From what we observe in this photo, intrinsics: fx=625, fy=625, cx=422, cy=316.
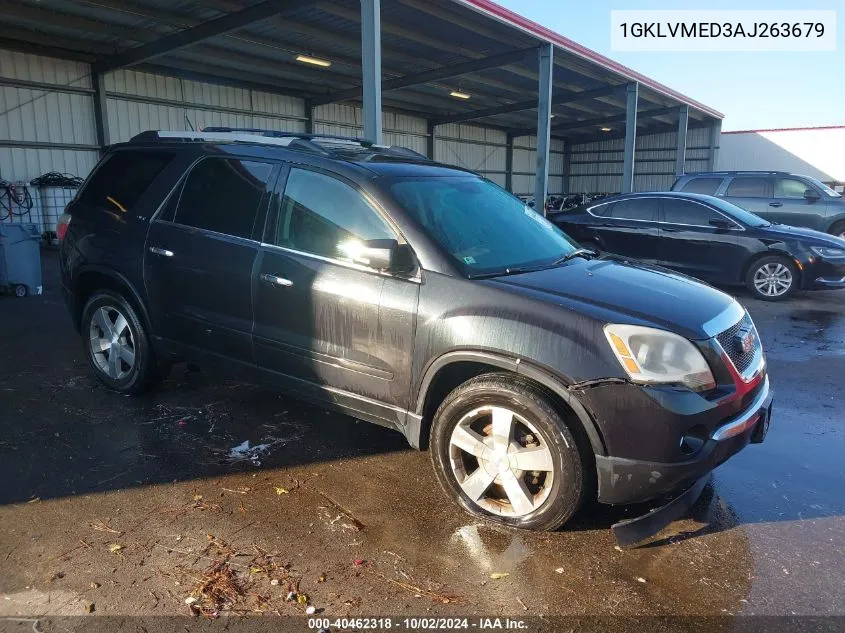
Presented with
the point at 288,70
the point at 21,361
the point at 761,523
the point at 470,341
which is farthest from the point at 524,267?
the point at 288,70

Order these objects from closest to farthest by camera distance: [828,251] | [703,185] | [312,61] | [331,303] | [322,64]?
[331,303], [828,251], [703,185], [312,61], [322,64]

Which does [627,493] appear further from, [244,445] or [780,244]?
[780,244]

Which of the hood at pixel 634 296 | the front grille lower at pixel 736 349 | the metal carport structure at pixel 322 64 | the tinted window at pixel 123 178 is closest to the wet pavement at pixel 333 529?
the front grille lower at pixel 736 349

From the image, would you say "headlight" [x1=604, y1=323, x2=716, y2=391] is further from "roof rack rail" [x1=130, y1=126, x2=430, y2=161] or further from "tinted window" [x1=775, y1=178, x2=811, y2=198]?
"tinted window" [x1=775, y1=178, x2=811, y2=198]

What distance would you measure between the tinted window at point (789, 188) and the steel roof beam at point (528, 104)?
8287mm

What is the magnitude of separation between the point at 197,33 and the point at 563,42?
26.5 ft

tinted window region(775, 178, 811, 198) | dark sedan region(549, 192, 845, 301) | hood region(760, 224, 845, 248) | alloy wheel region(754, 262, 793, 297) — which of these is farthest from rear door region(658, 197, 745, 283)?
tinted window region(775, 178, 811, 198)

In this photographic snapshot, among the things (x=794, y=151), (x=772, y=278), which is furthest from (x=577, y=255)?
(x=794, y=151)

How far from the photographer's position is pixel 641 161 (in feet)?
110

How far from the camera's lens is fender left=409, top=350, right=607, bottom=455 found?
2711 mm

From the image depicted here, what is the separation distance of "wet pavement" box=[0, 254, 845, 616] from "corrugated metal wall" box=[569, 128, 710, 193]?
1145 inches

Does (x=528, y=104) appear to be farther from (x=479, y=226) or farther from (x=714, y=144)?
(x=479, y=226)

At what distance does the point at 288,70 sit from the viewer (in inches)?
694

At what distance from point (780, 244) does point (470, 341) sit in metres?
7.55
